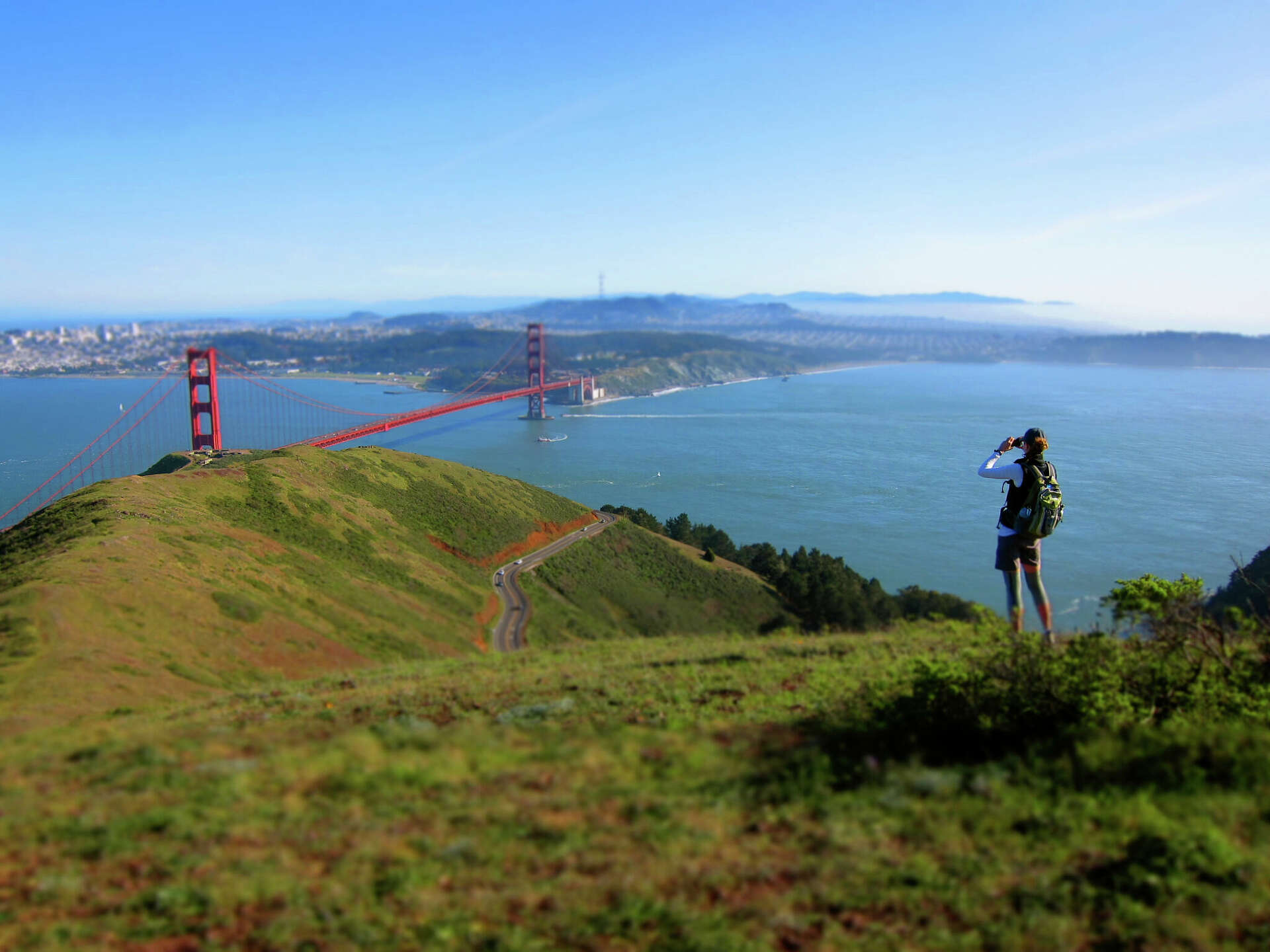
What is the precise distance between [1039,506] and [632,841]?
8.82 feet

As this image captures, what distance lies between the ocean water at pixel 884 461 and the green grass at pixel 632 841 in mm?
10900

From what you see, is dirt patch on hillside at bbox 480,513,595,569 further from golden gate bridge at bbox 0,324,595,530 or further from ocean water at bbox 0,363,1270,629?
golden gate bridge at bbox 0,324,595,530

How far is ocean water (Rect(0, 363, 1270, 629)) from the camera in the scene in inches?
929

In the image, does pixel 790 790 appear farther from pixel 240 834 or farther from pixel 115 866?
pixel 115 866

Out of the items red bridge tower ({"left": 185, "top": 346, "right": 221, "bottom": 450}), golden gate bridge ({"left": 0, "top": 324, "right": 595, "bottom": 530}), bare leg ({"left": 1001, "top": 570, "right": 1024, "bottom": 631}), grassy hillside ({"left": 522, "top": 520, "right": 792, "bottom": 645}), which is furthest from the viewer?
golden gate bridge ({"left": 0, "top": 324, "right": 595, "bottom": 530})

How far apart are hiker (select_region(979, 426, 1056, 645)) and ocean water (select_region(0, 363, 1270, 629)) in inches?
378

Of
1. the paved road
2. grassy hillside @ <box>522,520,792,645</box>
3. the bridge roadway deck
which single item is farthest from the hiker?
the bridge roadway deck

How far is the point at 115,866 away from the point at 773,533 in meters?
23.7

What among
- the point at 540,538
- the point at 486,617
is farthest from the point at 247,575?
the point at 540,538

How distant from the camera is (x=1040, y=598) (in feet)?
14.0

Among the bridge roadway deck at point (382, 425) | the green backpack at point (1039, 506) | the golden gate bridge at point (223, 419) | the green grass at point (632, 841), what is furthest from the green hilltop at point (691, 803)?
the golden gate bridge at point (223, 419)

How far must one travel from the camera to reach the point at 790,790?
3.16 m

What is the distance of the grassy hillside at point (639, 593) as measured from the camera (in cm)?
1535

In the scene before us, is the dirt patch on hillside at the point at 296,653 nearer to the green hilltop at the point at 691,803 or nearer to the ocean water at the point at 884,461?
the green hilltop at the point at 691,803
